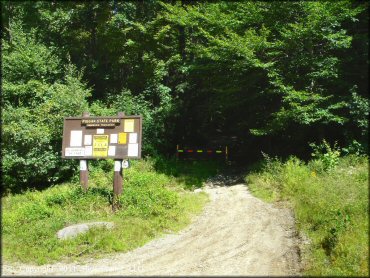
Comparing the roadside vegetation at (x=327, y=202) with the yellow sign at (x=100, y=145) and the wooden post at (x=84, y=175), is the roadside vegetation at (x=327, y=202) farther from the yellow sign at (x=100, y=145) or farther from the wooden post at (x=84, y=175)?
the wooden post at (x=84, y=175)

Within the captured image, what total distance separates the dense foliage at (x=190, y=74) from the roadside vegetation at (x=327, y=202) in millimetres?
1835

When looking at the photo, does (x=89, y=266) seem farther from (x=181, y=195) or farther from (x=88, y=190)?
(x=181, y=195)

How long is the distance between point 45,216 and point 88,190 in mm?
1853

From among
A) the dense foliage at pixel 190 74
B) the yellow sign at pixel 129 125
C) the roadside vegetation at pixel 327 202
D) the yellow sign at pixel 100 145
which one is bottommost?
the roadside vegetation at pixel 327 202

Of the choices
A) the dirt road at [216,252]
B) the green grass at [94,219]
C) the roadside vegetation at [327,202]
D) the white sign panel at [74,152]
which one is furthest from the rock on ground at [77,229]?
the roadside vegetation at [327,202]

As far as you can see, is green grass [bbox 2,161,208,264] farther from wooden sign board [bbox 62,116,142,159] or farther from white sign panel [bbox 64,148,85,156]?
wooden sign board [bbox 62,116,142,159]

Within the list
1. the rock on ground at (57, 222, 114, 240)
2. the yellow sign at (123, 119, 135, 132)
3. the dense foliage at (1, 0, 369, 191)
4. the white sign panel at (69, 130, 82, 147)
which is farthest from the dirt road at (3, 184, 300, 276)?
the dense foliage at (1, 0, 369, 191)

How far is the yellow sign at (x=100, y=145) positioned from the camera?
39.5ft

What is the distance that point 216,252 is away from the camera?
8664mm

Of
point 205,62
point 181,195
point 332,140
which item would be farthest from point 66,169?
point 332,140

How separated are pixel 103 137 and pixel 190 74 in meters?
10.6

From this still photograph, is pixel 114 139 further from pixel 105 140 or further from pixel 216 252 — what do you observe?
pixel 216 252

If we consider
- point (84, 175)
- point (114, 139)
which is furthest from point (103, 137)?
point (84, 175)

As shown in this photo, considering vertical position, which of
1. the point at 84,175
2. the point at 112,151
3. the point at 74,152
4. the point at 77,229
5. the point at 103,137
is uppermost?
the point at 103,137
